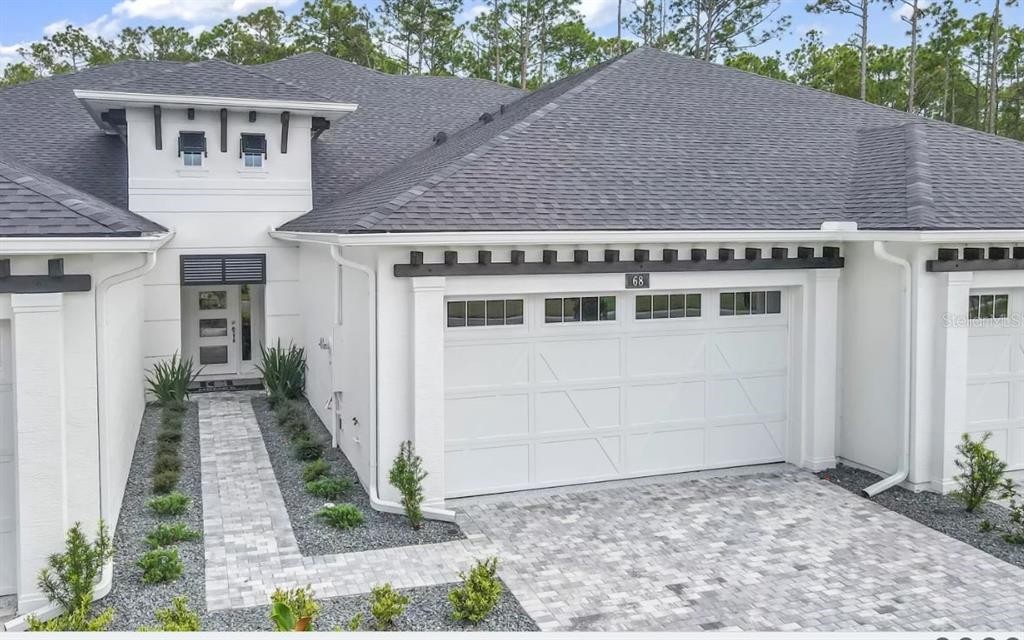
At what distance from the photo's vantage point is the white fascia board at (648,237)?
27.5ft

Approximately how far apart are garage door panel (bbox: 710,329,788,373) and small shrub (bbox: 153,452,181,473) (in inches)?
254

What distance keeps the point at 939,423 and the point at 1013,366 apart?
1.50 metres

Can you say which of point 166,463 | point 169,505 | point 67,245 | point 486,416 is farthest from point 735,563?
point 166,463

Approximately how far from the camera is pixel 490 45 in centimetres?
3925

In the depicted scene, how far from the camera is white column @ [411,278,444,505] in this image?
8.66 m

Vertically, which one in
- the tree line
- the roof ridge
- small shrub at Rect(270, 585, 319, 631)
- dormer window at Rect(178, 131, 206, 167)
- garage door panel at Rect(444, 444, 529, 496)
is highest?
the tree line

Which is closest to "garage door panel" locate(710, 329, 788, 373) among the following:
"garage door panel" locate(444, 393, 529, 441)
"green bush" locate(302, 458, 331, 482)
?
"garage door panel" locate(444, 393, 529, 441)

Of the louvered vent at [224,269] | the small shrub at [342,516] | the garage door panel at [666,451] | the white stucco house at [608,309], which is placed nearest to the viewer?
the white stucco house at [608,309]

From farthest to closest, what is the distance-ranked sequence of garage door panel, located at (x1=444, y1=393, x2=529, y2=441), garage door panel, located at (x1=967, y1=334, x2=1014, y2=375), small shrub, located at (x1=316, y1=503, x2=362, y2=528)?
1. garage door panel, located at (x1=967, y1=334, x2=1014, y2=375)
2. garage door panel, located at (x1=444, y1=393, x2=529, y2=441)
3. small shrub, located at (x1=316, y1=503, x2=362, y2=528)

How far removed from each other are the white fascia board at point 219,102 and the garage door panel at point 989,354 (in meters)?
10.6

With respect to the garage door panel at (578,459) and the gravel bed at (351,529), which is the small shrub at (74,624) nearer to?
the gravel bed at (351,529)

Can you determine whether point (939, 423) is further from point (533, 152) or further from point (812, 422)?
point (533, 152)

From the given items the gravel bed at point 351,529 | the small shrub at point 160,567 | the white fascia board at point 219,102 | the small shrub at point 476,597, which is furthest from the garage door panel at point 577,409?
the white fascia board at point 219,102

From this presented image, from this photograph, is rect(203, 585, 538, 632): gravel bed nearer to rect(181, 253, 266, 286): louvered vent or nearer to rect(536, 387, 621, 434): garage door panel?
rect(536, 387, 621, 434): garage door panel
